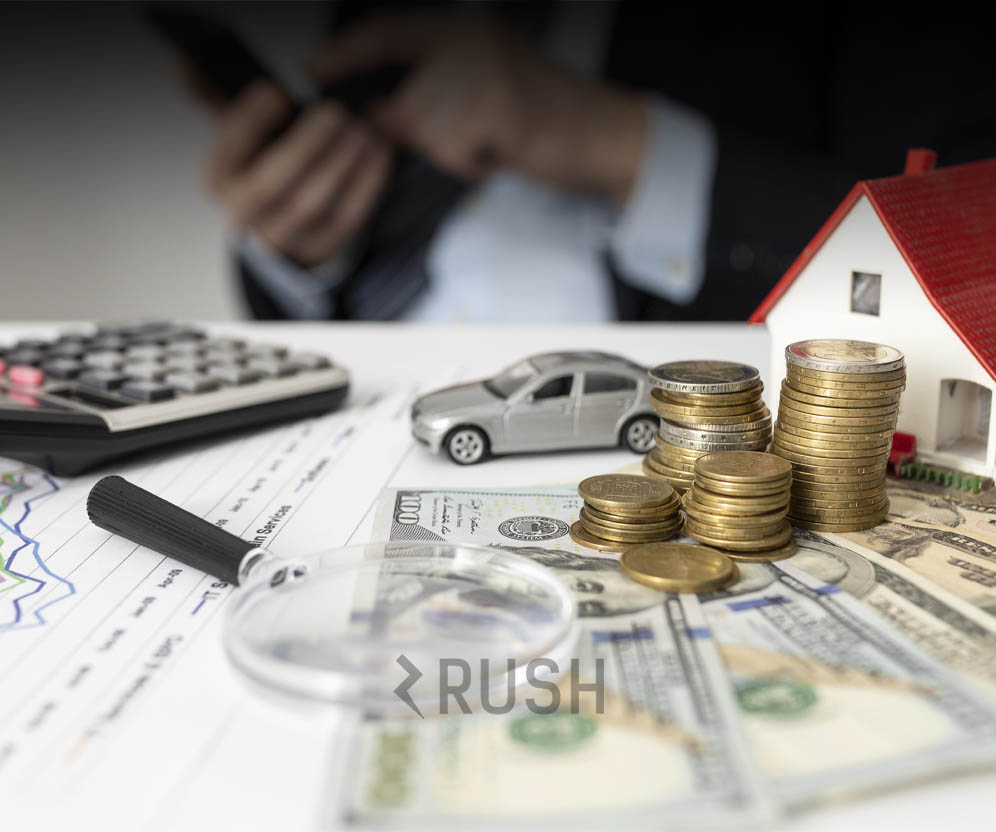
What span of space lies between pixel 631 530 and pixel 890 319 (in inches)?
22.4

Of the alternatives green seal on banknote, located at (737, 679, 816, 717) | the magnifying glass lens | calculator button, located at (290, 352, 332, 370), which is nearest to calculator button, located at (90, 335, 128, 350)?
calculator button, located at (290, 352, 332, 370)

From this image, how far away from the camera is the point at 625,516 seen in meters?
1.23

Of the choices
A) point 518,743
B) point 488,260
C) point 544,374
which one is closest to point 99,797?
point 518,743

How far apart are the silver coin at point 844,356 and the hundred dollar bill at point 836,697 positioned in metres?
0.31

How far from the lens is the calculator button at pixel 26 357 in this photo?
1775mm

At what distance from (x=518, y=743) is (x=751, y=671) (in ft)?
0.82

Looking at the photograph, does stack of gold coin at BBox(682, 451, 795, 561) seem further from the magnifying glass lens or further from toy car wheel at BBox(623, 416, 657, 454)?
toy car wheel at BBox(623, 416, 657, 454)

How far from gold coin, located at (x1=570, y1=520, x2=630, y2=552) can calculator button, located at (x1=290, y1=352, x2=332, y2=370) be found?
74cm

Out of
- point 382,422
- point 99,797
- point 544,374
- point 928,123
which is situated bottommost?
point 99,797

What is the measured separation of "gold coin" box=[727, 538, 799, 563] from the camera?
1.19m

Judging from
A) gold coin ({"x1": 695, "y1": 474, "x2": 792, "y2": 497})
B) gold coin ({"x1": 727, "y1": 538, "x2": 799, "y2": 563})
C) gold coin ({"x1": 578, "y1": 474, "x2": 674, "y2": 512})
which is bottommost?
gold coin ({"x1": 727, "y1": 538, "x2": 799, "y2": 563})

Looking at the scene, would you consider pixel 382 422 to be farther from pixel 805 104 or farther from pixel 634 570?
pixel 805 104

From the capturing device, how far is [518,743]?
32.5 inches

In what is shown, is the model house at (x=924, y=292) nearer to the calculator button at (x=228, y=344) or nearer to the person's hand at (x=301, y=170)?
the calculator button at (x=228, y=344)
